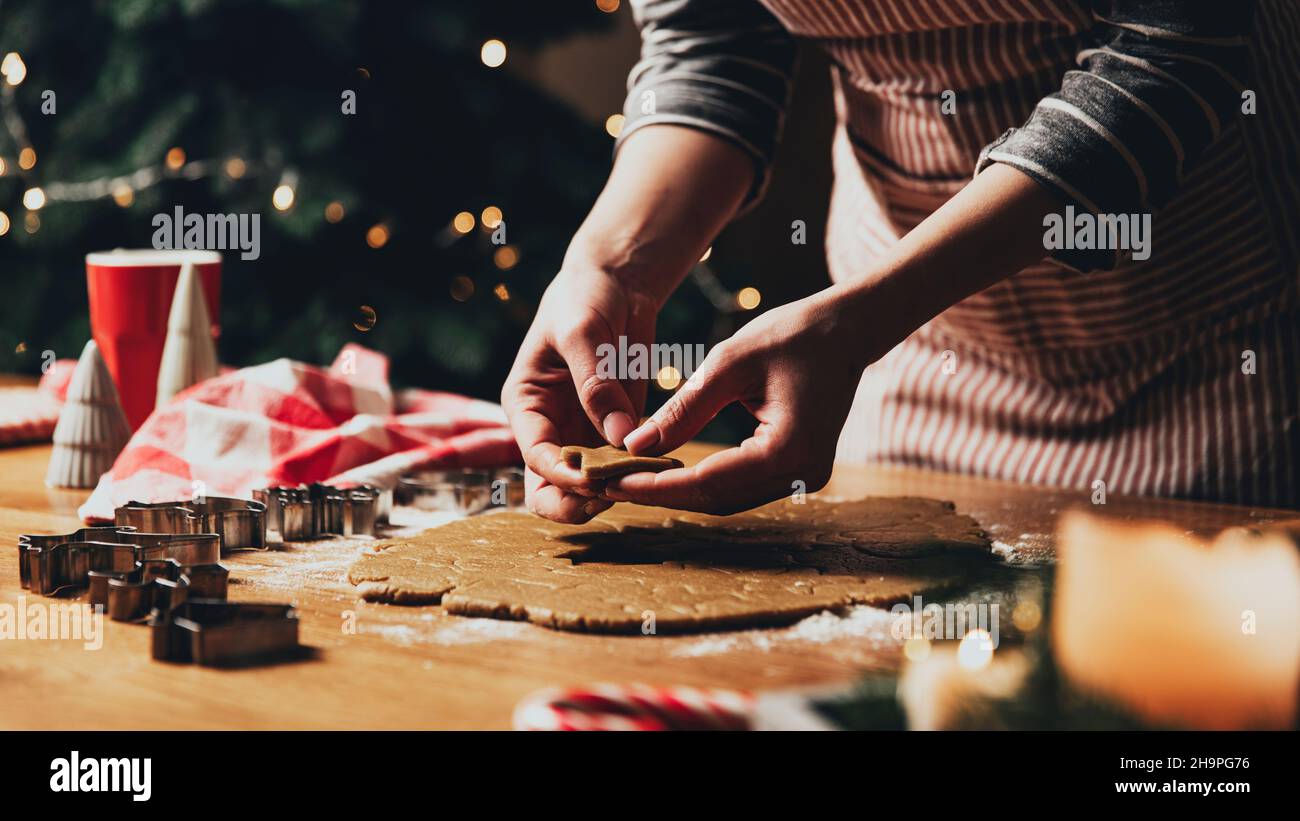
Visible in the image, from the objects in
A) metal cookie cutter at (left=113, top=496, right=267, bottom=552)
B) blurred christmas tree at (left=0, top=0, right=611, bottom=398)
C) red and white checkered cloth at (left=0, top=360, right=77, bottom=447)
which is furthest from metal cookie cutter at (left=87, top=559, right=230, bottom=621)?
blurred christmas tree at (left=0, top=0, right=611, bottom=398)

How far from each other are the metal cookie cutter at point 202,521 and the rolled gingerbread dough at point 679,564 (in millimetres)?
132

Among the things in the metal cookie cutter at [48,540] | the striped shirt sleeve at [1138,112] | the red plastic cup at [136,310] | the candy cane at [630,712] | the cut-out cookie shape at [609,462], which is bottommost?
the candy cane at [630,712]

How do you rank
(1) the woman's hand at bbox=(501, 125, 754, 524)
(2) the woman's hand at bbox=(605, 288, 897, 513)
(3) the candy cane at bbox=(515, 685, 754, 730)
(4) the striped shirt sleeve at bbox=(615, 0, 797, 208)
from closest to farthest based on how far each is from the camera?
(3) the candy cane at bbox=(515, 685, 754, 730) < (2) the woman's hand at bbox=(605, 288, 897, 513) < (1) the woman's hand at bbox=(501, 125, 754, 524) < (4) the striped shirt sleeve at bbox=(615, 0, 797, 208)

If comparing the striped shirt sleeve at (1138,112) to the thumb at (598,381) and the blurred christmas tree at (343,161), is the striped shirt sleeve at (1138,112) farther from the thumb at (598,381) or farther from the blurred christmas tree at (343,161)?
the blurred christmas tree at (343,161)

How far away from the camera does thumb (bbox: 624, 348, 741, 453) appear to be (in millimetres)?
1044

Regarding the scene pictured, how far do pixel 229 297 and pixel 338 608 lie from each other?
1.82 meters

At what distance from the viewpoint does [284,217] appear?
2.40m

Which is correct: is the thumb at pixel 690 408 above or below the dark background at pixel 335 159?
below

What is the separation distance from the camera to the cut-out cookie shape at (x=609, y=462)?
1060 mm

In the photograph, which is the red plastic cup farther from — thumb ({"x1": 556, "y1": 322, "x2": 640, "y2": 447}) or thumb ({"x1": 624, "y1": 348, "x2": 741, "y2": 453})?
thumb ({"x1": 624, "y1": 348, "x2": 741, "y2": 453})

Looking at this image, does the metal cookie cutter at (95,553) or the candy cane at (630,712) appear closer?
the candy cane at (630,712)

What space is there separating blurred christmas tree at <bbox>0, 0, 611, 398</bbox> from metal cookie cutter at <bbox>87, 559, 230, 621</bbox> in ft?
4.79

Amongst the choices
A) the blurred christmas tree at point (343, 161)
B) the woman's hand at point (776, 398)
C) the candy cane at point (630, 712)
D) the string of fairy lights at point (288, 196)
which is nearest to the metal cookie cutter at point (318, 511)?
the woman's hand at point (776, 398)

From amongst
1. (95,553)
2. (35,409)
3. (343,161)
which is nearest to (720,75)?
(95,553)
